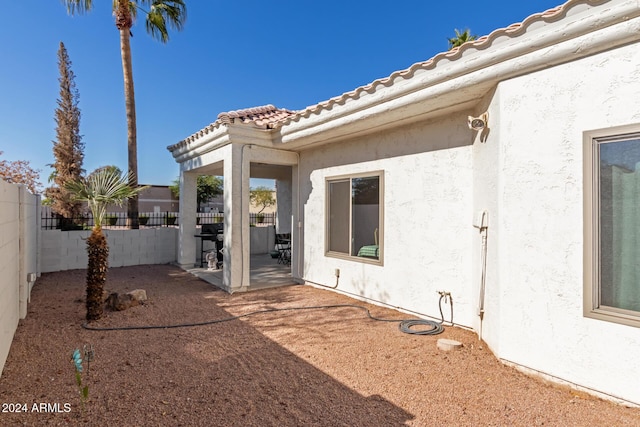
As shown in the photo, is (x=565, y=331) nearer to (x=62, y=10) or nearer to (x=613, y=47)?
(x=613, y=47)

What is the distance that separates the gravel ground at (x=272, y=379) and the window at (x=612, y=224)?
0.88 meters

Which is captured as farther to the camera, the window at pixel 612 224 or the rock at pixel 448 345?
the rock at pixel 448 345

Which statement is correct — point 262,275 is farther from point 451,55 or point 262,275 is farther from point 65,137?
point 65,137

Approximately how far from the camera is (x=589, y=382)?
2.96 m

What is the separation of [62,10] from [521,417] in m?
16.2

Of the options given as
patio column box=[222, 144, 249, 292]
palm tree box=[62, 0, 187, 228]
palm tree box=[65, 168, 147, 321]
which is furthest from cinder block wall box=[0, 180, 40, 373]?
palm tree box=[62, 0, 187, 228]

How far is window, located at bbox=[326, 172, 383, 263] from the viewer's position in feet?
19.9

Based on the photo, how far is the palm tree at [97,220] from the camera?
4.97 m

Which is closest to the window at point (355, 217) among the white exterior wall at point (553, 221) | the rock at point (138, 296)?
the white exterior wall at point (553, 221)

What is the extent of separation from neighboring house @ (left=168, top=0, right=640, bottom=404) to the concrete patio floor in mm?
2242

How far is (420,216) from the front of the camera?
5.23 m

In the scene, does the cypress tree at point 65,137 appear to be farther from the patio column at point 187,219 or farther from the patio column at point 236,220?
the patio column at point 236,220

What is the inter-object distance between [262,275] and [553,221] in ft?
22.9

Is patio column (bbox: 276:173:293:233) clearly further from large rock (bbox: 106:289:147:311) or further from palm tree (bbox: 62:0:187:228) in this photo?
large rock (bbox: 106:289:147:311)
